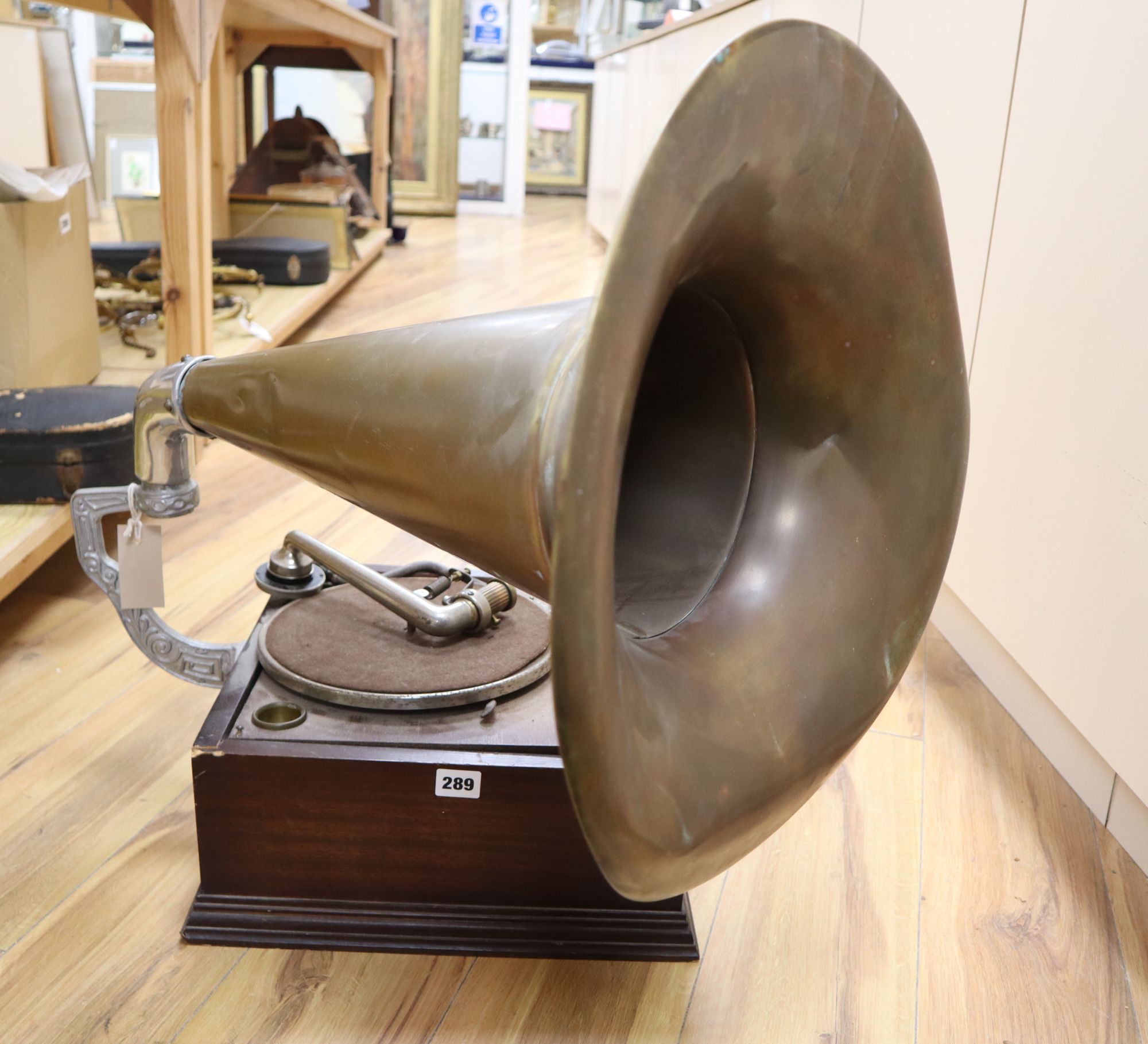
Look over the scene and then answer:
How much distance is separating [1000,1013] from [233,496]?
1491 mm

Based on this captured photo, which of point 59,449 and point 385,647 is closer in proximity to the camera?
point 385,647

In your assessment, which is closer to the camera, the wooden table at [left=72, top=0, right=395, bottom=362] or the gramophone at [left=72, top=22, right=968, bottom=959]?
the gramophone at [left=72, top=22, right=968, bottom=959]

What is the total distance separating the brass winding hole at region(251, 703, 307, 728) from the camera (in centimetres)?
95

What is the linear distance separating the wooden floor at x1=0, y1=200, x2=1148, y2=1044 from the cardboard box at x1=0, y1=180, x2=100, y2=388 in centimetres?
55

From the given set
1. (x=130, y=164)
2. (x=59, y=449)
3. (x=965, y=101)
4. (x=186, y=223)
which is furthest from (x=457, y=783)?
(x=130, y=164)

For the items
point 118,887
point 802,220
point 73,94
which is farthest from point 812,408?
point 73,94

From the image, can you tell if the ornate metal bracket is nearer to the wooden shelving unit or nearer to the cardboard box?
the wooden shelving unit

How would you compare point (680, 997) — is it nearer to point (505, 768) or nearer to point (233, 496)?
point (505, 768)

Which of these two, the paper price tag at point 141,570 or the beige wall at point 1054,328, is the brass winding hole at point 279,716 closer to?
the paper price tag at point 141,570

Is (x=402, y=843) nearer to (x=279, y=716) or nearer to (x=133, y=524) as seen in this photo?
(x=279, y=716)

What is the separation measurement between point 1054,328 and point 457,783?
0.83 m

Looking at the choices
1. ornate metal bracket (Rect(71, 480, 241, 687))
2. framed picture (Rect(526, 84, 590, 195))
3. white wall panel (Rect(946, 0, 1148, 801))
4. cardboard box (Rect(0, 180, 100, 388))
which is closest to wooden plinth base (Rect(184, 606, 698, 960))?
ornate metal bracket (Rect(71, 480, 241, 687))

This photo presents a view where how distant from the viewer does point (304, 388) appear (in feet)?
2.68

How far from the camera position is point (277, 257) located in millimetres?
3029
